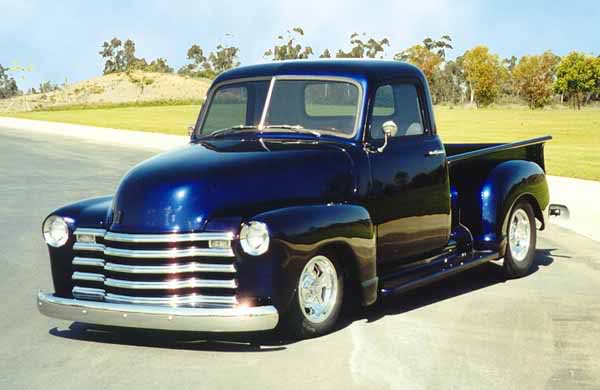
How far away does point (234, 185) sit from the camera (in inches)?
259

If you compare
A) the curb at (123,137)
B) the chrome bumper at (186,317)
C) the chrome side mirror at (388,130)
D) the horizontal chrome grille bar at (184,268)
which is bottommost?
the curb at (123,137)

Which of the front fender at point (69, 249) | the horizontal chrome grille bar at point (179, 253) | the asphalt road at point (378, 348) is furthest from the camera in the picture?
the front fender at point (69, 249)

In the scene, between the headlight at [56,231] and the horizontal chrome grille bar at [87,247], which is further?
the headlight at [56,231]

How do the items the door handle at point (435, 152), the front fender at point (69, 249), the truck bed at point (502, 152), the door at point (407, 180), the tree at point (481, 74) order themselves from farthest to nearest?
the tree at point (481, 74)
the truck bed at point (502, 152)
the door handle at point (435, 152)
the door at point (407, 180)
the front fender at point (69, 249)

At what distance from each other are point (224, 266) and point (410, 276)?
2101mm

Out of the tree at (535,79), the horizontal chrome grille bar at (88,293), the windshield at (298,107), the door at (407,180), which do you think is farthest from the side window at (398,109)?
the tree at (535,79)

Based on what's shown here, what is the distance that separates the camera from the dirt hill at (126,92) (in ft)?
385

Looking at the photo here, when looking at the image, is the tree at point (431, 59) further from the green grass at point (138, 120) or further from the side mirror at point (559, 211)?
the side mirror at point (559, 211)

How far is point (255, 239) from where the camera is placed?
6.28 metres

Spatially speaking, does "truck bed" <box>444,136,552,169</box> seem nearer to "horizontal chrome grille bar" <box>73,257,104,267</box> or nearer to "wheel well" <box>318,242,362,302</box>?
"wheel well" <box>318,242,362,302</box>

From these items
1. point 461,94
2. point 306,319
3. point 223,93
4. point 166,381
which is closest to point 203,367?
point 166,381

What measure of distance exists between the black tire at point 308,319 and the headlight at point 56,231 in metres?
1.67

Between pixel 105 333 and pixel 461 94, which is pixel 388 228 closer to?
pixel 105 333

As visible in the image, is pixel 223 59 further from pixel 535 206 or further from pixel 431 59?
pixel 535 206
